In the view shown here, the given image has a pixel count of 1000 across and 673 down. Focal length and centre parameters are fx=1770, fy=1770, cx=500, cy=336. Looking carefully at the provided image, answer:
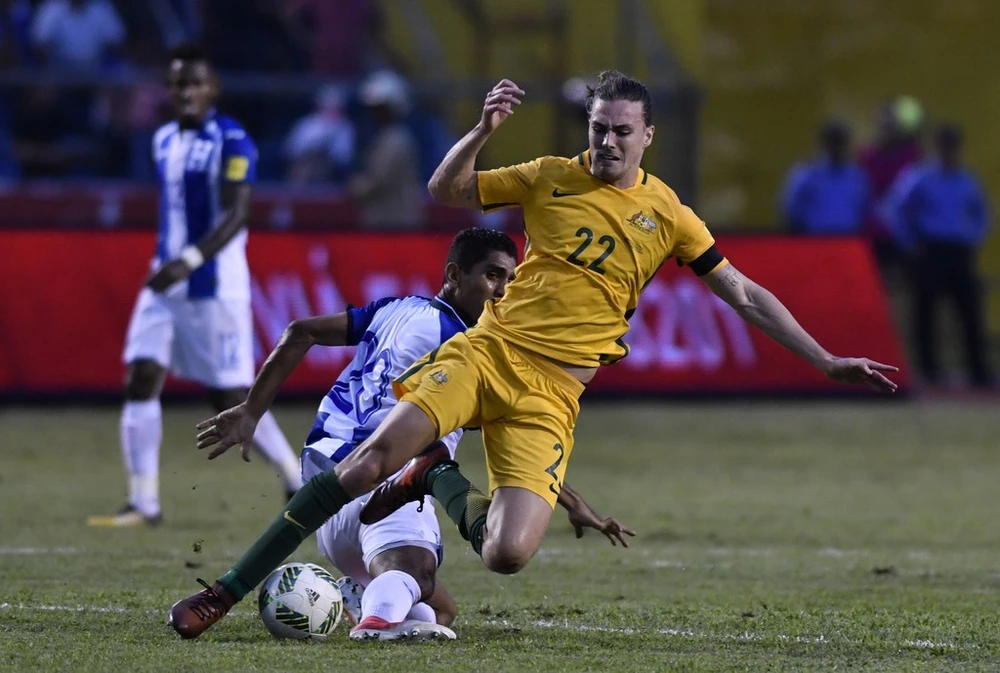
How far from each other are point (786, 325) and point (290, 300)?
28.2ft

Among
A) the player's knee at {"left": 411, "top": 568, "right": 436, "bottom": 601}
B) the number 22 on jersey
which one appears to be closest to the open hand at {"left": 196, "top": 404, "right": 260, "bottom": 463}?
the player's knee at {"left": 411, "top": 568, "right": 436, "bottom": 601}

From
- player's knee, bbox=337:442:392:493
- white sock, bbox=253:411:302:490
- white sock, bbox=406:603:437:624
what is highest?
player's knee, bbox=337:442:392:493

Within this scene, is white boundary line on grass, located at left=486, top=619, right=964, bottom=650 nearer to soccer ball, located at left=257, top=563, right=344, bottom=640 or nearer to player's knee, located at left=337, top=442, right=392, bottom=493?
soccer ball, located at left=257, top=563, right=344, bottom=640

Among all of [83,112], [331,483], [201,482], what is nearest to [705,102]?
[83,112]

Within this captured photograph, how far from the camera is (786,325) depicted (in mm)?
6500

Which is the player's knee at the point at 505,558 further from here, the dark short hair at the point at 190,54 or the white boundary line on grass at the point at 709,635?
the dark short hair at the point at 190,54

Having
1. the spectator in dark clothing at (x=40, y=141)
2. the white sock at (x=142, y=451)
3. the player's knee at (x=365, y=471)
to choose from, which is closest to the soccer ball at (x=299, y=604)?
the player's knee at (x=365, y=471)

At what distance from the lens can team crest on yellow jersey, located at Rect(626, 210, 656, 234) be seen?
640 centimetres

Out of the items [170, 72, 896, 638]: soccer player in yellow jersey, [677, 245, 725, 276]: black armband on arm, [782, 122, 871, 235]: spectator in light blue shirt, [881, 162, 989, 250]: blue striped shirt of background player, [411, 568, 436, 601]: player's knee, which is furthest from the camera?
[881, 162, 989, 250]: blue striped shirt of background player

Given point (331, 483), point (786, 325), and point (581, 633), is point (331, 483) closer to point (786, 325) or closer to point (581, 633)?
point (581, 633)

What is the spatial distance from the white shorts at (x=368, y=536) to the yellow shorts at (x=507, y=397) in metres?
0.38

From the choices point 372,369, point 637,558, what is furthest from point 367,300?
point 372,369

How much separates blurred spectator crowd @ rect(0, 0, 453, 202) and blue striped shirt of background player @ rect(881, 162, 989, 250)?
4877mm

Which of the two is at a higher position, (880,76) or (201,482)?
(880,76)
